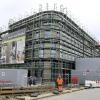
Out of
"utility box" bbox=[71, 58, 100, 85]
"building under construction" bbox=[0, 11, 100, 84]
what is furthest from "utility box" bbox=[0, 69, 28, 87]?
"utility box" bbox=[71, 58, 100, 85]

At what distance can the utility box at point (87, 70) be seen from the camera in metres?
47.0

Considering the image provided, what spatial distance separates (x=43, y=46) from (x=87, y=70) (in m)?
8.41

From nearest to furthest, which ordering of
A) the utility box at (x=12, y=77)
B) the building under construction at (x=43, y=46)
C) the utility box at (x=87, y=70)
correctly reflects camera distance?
the utility box at (x=12, y=77)
the building under construction at (x=43, y=46)
the utility box at (x=87, y=70)

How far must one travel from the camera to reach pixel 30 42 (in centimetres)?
4912

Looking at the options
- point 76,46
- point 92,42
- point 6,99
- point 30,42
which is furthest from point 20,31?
point 6,99

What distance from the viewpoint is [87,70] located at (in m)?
48.8

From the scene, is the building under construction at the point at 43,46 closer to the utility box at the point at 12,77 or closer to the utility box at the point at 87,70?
the utility box at the point at 87,70

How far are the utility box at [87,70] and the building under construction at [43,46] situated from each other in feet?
4.67

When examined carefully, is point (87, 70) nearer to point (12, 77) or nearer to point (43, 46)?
point (43, 46)

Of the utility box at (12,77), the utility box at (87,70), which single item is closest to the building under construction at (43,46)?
the utility box at (87,70)

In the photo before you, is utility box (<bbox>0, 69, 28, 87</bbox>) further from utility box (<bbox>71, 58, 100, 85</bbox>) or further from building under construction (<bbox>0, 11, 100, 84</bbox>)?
utility box (<bbox>71, 58, 100, 85</bbox>)

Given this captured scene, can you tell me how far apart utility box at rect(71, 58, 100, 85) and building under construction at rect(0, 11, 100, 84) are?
142 centimetres

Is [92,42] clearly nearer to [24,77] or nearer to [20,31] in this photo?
[20,31]

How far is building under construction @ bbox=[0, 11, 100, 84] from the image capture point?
46.4 meters
